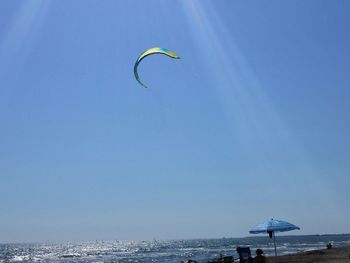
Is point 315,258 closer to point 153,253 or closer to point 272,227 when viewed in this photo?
point 272,227

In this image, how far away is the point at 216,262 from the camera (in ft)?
78.5

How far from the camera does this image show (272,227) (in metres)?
18.2

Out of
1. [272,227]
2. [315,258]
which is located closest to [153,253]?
[315,258]

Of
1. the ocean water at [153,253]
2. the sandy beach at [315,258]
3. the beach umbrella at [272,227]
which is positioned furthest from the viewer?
the ocean water at [153,253]

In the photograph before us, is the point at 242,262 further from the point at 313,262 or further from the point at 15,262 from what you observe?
the point at 15,262

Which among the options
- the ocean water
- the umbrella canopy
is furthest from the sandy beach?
the ocean water

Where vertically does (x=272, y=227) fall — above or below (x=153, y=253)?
below

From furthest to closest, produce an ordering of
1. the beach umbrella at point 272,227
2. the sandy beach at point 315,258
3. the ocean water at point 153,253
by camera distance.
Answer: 1. the ocean water at point 153,253
2. the sandy beach at point 315,258
3. the beach umbrella at point 272,227

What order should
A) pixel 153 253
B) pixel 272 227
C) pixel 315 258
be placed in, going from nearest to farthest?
pixel 272 227
pixel 315 258
pixel 153 253

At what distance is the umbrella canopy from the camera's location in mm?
18094

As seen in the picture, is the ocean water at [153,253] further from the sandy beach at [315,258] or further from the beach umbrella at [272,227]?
the beach umbrella at [272,227]

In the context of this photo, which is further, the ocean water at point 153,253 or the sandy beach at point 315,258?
the ocean water at point 153,253

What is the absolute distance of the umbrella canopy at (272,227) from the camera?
18.1m

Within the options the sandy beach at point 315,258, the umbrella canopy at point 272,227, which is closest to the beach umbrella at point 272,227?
the umbrella canopy at point 272,227
